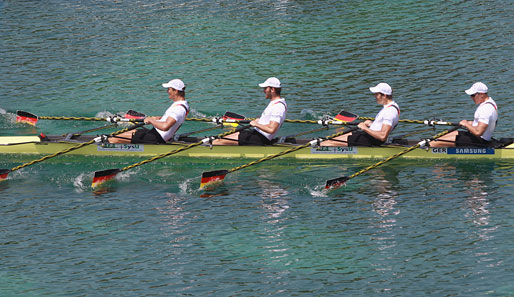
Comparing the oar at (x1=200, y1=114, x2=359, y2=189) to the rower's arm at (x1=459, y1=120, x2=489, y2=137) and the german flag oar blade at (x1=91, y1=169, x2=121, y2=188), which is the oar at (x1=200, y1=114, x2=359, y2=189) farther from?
the rower's arm at (x1=459, y1=120, x2=489, y2=137)

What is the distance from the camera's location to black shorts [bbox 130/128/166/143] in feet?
73.0

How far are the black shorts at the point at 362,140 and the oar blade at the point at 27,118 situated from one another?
9.29m

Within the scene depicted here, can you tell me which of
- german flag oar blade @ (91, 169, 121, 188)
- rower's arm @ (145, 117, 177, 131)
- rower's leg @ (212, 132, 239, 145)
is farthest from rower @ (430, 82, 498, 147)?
german flag oar blade @ (91, 169, 121, 188)

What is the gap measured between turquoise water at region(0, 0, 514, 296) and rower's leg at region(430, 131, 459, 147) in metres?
0.52

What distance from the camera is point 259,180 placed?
21.3m

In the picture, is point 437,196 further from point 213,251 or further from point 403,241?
point 213,251

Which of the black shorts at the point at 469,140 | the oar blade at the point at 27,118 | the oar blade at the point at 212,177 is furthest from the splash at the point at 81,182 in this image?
the black shorts at the point at 469,140

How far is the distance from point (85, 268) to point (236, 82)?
52.3 ft

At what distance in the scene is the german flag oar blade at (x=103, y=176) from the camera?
20.5m

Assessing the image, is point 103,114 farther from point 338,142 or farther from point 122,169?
point 338,142

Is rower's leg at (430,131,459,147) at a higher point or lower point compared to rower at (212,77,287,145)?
lower

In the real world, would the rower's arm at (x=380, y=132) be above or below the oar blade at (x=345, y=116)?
below

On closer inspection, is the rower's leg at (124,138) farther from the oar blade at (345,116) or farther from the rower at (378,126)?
the oar blade at (345,116)

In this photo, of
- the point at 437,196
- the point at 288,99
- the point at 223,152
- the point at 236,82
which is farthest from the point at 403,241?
the point at 236,82
